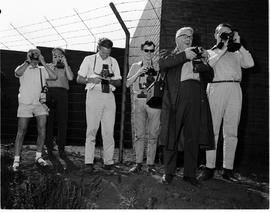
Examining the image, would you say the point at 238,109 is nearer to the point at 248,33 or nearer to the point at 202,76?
the point at 202,76

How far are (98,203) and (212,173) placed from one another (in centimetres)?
170

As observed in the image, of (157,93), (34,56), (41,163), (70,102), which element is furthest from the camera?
(70,102)

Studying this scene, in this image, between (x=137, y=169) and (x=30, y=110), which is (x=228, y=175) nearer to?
(x=137, y=169)

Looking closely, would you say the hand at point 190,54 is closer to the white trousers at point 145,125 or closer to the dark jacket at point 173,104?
the dark jacket at point 173,104

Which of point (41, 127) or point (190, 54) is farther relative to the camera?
point (41, 127)

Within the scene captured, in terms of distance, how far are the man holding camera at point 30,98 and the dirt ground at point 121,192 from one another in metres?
0.52

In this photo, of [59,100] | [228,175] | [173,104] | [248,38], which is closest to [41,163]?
[59,100]

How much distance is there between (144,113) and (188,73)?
1.14 meters

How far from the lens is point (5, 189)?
393 cm

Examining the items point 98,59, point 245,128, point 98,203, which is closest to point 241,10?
point 245,128

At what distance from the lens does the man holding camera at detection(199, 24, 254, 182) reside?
464 cm

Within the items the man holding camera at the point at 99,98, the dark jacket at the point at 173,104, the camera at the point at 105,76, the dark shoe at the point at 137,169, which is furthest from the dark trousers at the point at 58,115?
the dark jacket at the point at 173,104

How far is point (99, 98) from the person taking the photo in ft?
16.6

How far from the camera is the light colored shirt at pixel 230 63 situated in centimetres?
468
